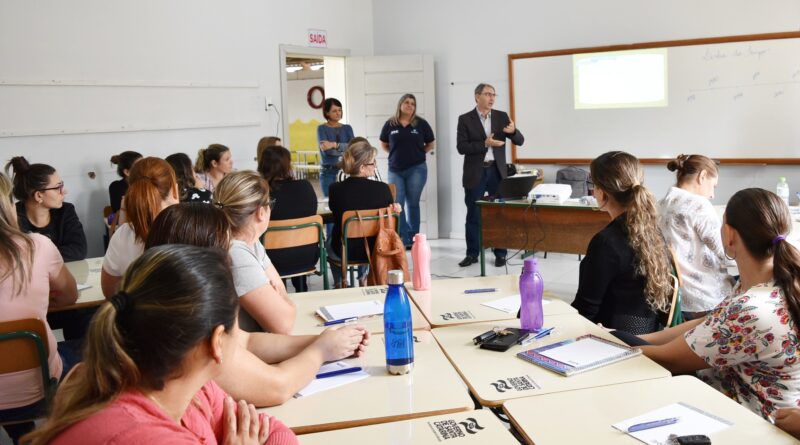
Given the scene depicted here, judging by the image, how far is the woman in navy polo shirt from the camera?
698 cm

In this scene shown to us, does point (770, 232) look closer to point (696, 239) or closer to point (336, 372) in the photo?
point (336, 372)

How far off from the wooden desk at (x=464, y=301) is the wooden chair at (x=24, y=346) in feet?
4.19

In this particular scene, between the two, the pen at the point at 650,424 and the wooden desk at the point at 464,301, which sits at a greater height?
the wooden desk at the point at 464,301

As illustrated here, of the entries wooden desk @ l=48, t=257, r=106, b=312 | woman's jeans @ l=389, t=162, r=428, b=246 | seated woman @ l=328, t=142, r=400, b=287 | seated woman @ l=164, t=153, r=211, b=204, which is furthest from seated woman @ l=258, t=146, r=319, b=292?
woman's jeans @ l=389, t=162, r=428, b=246

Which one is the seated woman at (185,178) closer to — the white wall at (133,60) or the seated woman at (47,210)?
the seated woman at (47,210)

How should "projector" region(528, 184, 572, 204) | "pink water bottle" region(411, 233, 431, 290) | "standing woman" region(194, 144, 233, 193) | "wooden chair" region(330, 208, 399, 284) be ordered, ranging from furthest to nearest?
"standing woman" region(194, 144, 233, 193) → "projector" region(528, 184, 572, 204) → "wooden chair" region(330, 208, 399, 284) → "pink water bottle" region(411, 233, 431, 290)

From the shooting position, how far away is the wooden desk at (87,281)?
9.34 ft

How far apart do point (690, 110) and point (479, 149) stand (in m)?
1.96

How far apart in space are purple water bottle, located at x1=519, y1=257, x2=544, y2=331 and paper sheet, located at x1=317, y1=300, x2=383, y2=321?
55 centimetres

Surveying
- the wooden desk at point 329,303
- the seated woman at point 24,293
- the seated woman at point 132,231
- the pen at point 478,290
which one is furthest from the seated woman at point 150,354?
the seated woman at point 132,231

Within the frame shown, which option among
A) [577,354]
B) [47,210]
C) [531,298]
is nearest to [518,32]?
[47,210]

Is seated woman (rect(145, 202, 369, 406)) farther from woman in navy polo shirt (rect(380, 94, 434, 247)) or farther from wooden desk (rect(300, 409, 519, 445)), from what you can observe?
woman in navy polo shirt (rect(380, 94, 434, 247))

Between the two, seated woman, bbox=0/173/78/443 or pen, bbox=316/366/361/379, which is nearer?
pen, bbox=316/366/361/379

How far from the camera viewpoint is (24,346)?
2.17m
